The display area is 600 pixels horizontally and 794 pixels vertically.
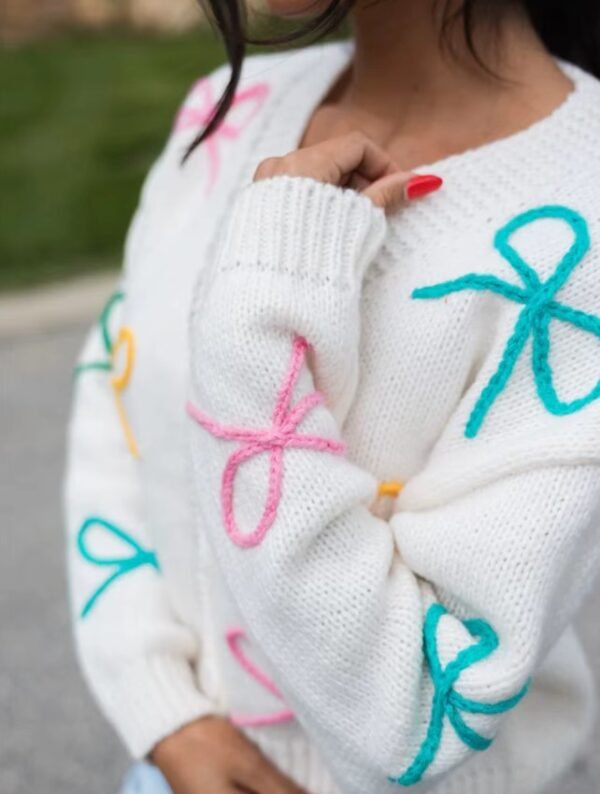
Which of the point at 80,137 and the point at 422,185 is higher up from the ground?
the point at 422,185

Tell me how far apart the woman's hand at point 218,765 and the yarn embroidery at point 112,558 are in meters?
0.14

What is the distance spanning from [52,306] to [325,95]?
7.11ft

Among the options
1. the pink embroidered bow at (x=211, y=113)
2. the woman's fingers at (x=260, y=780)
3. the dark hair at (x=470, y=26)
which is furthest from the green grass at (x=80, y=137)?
the woman's fingers at (x=260, y=780)

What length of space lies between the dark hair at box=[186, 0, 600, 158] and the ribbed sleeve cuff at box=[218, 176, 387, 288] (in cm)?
11

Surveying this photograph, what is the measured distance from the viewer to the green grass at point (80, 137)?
3.32 m

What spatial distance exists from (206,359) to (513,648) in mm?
262

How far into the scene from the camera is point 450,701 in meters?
0.73

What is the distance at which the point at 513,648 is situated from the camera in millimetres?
721

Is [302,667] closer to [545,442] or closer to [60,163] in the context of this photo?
[545,442]

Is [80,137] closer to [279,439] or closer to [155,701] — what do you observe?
[155,701]

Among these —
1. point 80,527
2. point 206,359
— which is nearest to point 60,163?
point 80,527

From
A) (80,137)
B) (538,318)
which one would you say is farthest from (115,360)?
(80,137)

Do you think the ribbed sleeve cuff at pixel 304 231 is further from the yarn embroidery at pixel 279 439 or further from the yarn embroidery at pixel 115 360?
the yarn embroidery at pixel 115 360

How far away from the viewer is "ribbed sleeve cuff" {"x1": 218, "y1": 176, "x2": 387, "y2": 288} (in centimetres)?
76
